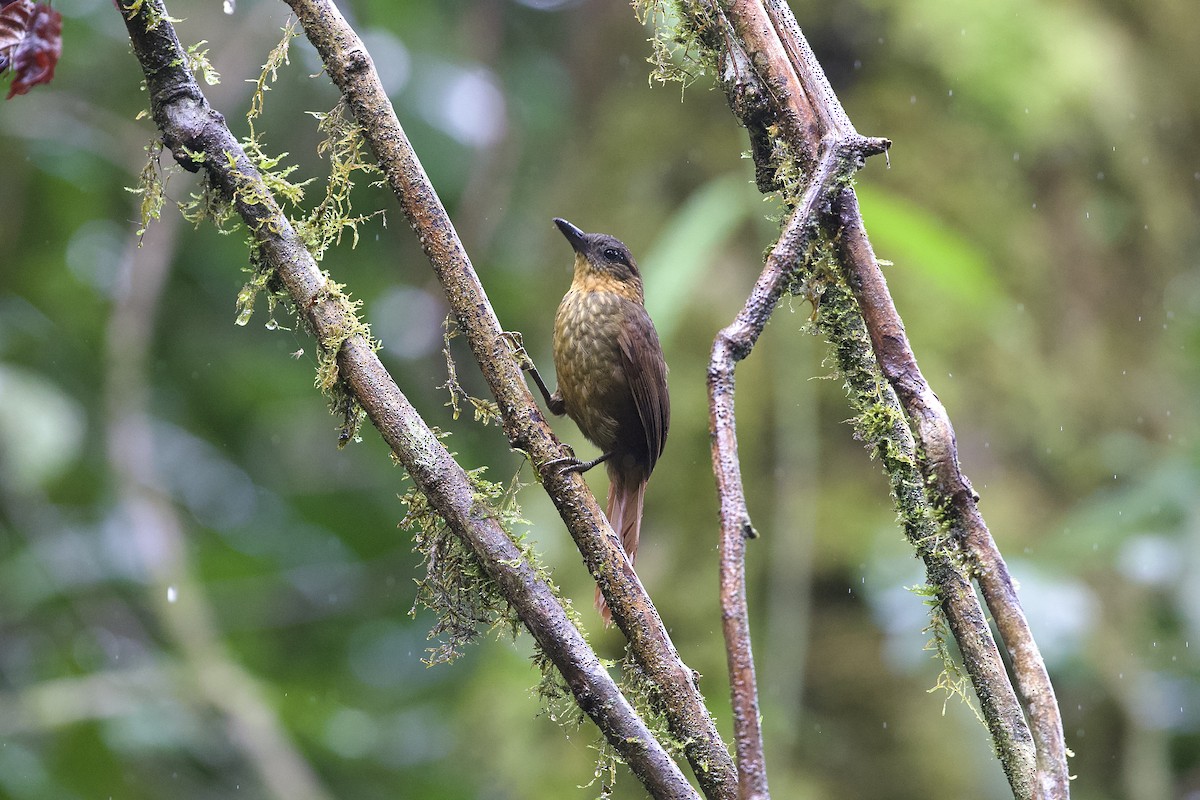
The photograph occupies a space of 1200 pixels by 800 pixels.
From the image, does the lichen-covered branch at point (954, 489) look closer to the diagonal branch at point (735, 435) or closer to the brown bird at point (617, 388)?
the diagonal branch at point (735, 435)

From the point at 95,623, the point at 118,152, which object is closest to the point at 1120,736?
the point at 95,623

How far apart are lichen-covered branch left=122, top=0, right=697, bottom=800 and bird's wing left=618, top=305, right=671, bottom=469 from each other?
135 cm

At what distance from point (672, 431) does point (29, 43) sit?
255 cm

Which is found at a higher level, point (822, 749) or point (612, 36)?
point (612, 36)

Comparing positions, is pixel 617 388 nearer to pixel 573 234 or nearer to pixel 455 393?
pixel 573 234

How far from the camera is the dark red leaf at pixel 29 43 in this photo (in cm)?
122

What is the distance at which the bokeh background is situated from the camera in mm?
3113

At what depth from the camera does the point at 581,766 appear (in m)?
3.24

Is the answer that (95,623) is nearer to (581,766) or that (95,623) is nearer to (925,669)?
(581,766)

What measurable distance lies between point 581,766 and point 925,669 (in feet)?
3.11

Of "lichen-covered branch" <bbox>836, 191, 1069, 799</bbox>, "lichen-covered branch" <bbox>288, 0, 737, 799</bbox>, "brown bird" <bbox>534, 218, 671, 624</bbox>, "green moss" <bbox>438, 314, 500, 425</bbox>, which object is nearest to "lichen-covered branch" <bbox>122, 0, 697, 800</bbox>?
"lichen-covered branch" <bbox>288, 0, 737, 799</bbox>

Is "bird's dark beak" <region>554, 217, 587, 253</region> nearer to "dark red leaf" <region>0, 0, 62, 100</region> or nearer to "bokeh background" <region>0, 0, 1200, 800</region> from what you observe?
"bokeh background" <region>0, 0, 1200, 800</region>

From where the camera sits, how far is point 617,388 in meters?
2.78


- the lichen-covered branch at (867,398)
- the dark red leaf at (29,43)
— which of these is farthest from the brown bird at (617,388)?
the dark red leaf at (29,43)
